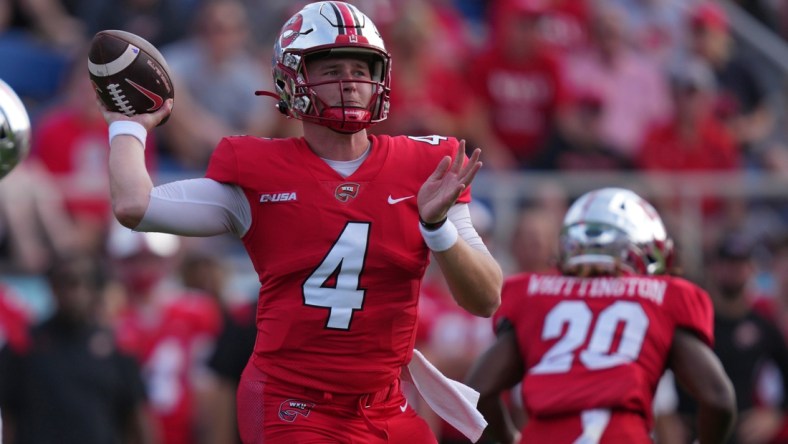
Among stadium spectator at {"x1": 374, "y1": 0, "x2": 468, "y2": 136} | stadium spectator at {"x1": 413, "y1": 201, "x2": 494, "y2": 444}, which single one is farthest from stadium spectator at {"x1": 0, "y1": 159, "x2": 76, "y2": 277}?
stadium spectator at {"x1": 413, "y1": 201, "x2": 494, "y2": 444}

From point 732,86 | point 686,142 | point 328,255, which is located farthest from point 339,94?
point 732,86

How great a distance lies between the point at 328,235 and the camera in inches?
179

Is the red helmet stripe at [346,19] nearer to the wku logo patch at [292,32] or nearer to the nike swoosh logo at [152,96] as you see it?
the wku logo patch at [292,32]

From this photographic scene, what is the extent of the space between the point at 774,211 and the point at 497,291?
22.9 ft

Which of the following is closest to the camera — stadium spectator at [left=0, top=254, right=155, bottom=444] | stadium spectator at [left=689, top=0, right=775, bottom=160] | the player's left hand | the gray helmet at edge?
the player's left hand

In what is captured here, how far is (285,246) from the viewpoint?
4574 mm

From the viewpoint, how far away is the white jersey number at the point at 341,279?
4.54 metres

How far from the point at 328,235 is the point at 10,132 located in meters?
1.33

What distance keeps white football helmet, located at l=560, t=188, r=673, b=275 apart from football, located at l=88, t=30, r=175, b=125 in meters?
1.90

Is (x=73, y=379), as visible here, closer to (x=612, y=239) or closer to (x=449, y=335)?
(x=449, y=335)

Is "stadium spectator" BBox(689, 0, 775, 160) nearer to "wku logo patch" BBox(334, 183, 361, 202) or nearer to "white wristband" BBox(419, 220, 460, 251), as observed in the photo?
"wku logo patch" BBox(334, 183, 361, 202)

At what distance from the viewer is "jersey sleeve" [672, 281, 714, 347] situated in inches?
215

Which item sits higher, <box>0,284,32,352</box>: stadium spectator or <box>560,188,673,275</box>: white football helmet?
<box>560,188,673,275</box>: white football helmet

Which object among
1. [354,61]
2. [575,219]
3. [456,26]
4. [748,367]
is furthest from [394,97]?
[354,61]
